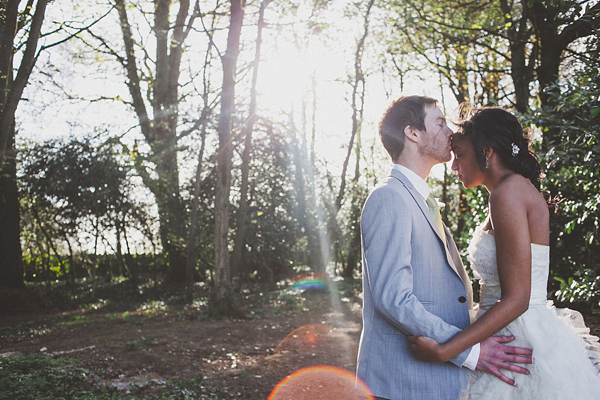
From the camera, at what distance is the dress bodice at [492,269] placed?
2.43 metres

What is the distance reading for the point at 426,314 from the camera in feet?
7.28

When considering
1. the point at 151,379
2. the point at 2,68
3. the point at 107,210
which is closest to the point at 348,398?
the point at 151,379

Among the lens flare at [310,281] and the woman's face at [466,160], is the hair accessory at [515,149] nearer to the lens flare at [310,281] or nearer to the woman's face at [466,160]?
the woman's face at [466,160]

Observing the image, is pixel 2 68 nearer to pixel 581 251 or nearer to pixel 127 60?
pixel 581 251

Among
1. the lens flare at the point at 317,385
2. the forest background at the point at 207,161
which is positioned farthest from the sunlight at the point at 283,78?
the lens flare at the point at 317,385

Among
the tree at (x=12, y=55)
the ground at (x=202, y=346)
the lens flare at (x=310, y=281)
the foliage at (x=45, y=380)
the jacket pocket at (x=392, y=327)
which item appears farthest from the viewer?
the lens flare at (x=310, y=281)

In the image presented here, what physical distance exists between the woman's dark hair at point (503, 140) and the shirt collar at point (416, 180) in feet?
1.05

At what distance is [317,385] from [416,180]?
205 inches

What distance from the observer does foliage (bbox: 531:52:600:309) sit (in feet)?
17.0

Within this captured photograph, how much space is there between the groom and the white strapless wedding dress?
0.06m

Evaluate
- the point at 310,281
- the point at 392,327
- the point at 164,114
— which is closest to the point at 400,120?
the point at 392,327

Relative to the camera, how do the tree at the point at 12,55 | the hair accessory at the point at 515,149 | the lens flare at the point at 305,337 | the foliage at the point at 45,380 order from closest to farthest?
the hair accessory at the point at 515,149 → the foliage at the point at 45,380 → the tree at the point at 12,55 → the lens flare at the point at 305,337

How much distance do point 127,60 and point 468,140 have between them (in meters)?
20.6

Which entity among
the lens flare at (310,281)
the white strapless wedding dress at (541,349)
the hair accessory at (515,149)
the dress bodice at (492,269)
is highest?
the hair accessory at (515,149)
